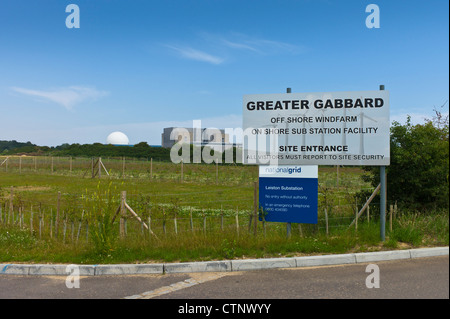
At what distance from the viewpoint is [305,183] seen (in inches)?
314

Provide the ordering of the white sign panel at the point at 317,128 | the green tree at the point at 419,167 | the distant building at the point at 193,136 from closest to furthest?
the white sign panel at the point at 317,128 < the green tree at the point at 419,167 < the distant building at the point at 193,136

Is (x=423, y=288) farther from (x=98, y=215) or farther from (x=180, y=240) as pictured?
(x=98, y=215)

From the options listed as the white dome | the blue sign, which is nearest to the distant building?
the white dome

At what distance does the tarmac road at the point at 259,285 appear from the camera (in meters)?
5.23

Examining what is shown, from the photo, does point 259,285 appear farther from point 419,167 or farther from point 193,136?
point 193,136

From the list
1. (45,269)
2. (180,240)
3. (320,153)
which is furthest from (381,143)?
(45,269)

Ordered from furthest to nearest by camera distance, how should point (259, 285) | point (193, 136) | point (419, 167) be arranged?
1. point (193, 136)
2. point (419, 167)
3. point (259, 285)

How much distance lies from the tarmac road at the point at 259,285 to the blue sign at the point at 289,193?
160cm

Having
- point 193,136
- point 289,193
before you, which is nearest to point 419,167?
point 289,193

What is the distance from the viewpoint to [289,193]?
8070 mm

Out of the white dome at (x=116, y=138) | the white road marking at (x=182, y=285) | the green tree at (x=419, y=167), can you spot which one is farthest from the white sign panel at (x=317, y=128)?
the white dome at (x=116, y=138)

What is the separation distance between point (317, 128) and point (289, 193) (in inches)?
59.9

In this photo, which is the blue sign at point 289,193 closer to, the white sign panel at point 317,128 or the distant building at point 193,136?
the white sign panel at point 317,128
